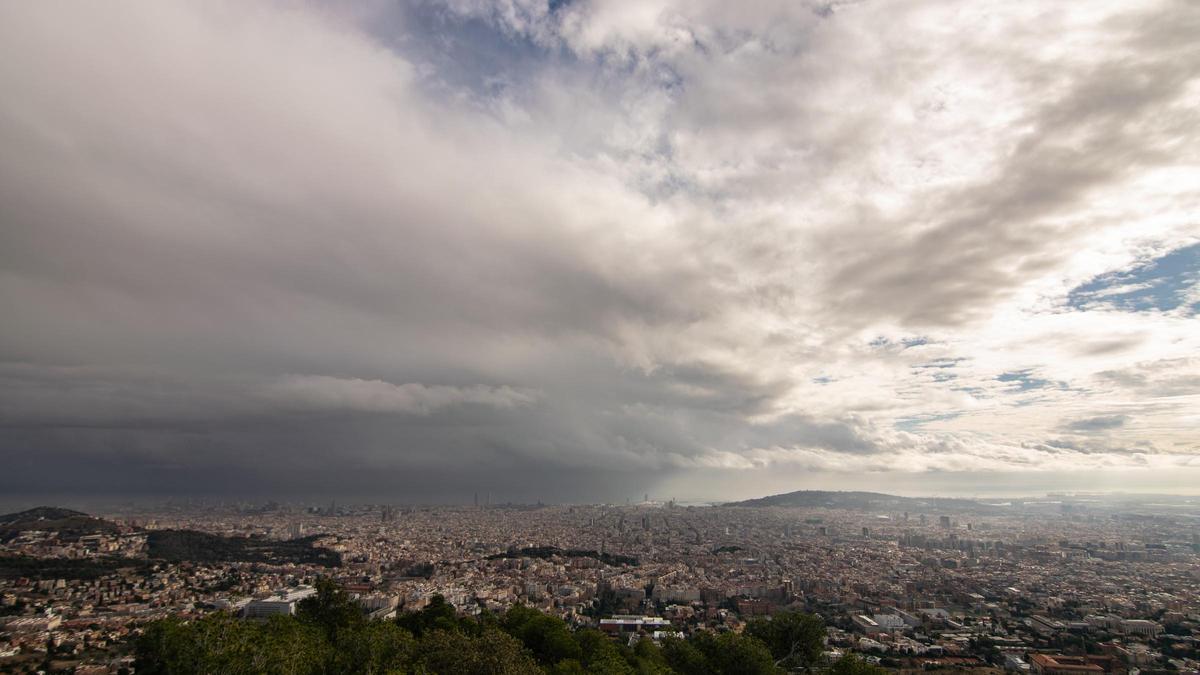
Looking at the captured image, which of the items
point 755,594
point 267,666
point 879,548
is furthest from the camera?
point 879,548

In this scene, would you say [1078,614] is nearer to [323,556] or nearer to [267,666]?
[267,666]

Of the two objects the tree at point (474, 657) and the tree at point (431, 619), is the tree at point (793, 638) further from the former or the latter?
the tree at point (474, 657)

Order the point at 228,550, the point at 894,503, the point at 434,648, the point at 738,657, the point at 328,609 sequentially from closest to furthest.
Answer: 1. the point at 434,648
2. the point at 738,657
3. the point at 328,609
4. the point at 228,550
5. the point at 894,503

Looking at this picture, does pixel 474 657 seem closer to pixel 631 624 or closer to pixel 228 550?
pixel 631 624

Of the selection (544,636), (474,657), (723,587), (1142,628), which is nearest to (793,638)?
(544,636)

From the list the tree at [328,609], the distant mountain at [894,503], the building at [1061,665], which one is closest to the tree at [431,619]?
the tree at [328,609]

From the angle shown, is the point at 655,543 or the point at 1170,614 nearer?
the point at 1170,614

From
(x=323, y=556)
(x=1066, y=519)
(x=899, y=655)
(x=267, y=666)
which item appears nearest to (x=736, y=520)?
(x=1066, y=519)
